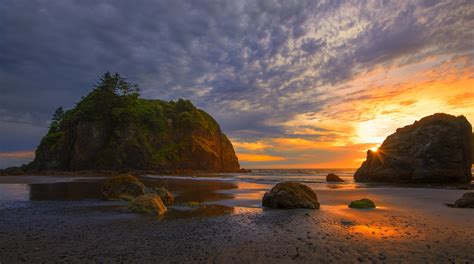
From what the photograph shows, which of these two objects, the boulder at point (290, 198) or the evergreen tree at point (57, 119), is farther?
the evergreen tree at point (57, 119)

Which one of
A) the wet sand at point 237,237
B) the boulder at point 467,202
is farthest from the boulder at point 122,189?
the boulder at point 467,202

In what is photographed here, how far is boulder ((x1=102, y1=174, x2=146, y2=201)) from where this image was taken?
56.0 feet

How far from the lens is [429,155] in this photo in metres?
33.2

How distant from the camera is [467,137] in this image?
34969 mm

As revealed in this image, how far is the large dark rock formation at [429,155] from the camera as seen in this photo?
32375 mm

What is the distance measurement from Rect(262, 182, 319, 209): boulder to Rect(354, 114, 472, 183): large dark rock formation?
2504 centimetres

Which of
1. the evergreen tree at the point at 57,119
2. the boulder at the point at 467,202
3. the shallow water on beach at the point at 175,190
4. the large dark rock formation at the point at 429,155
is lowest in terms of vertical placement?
the shallow water on beach at the point at 175,190

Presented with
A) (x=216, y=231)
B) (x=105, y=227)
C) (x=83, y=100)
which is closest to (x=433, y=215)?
(x=216, y=231)

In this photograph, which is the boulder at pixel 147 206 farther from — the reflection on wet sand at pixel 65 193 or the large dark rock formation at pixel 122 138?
the large dark rock formation at pixel 122 138

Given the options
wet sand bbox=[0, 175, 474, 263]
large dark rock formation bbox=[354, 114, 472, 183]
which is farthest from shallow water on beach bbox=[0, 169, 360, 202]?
large dark rock formation bbox=[354, 114, 472, 183]

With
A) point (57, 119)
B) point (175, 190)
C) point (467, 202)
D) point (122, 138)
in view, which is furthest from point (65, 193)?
point (57, 119)

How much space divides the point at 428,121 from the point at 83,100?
279 feet

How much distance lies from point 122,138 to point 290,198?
67138 mm

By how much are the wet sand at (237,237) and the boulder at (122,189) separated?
463cm
